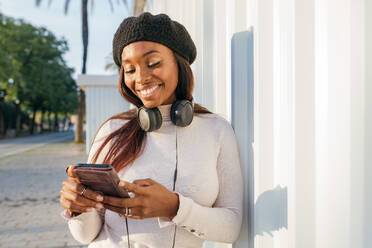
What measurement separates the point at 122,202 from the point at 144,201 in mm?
85

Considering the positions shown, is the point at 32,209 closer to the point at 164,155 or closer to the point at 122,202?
the point at 164,155

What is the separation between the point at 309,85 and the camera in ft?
3.20

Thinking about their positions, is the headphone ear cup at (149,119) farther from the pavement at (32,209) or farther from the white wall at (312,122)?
the pavement at (32,209)

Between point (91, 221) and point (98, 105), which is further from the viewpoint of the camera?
point (98, 105)

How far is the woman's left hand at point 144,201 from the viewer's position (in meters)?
1.16

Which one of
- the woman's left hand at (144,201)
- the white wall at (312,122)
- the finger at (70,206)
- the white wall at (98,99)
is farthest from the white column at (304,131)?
the white wall at (98,99)

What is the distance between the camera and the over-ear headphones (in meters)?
1.48

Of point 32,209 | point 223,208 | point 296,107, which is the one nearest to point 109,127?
point 223,208

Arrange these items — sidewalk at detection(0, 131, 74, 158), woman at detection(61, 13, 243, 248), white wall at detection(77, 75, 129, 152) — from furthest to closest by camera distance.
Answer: sidewalk at detection(0, 131, 74, 158)
white wall at detection(77, 75, 129, 152)
woman at detection(61, 13, 243, 248)

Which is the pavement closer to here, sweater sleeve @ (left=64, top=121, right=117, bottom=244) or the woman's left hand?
sweater sleeve @ (left=64, top=121, right=117, bottom=244)

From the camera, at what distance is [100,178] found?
1.08m

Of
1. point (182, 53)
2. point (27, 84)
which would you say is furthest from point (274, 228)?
point (27, 84)

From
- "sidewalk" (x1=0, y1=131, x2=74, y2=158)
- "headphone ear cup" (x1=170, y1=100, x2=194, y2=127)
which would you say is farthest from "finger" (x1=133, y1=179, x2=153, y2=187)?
"sidewalk" (x1=0, y1=131, x2=74, y2=158)

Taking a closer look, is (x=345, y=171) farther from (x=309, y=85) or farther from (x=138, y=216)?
(x=138, y=216)
